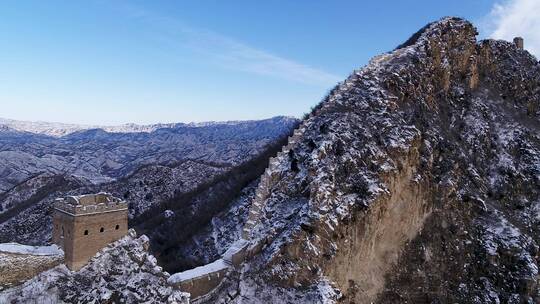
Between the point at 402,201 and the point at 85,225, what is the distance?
20961 millimetres

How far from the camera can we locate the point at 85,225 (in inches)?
847

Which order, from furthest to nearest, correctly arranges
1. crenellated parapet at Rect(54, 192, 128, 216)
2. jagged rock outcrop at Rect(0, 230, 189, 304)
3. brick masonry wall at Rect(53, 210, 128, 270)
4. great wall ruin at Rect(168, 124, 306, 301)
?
great wall ruin at Rect(168, 124, 306, 301) → crenellated parapet at Rect(54, 192, 128, 216) → brick masonry wall at Rect(53, 210, 128, 270) → jagged rock outcrop at Rect(0, 230, 189, 304)

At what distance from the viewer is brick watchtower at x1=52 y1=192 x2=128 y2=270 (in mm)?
21156

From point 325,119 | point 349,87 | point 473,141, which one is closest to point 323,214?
point 325,119

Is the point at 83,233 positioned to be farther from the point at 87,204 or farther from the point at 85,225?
the point at 87,204

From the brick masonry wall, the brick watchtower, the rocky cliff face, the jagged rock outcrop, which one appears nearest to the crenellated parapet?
the brick watchtower

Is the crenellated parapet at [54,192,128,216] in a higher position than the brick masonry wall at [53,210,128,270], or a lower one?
higher

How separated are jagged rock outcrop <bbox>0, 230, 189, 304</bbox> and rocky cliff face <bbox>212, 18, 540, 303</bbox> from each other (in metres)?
4.02

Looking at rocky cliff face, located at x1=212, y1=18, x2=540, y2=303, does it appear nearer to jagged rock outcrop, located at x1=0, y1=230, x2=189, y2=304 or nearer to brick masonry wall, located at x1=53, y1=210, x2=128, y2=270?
jagged rock outcrop, located at x1=0, y1=230, x2=189, y2=304

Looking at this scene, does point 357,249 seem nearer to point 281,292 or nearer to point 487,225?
point 281,292

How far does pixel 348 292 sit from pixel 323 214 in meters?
4.91

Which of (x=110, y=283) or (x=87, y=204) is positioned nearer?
(x=110, y=283)

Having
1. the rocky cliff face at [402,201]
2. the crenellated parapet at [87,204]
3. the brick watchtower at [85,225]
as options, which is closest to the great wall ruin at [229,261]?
the rocky cliff face at [402,201]

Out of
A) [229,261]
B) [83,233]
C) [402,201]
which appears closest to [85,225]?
[83,233]
